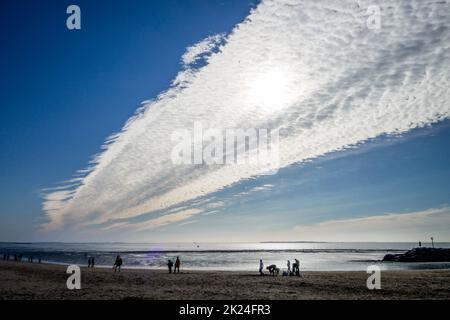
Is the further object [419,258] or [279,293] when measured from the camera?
[419,258]

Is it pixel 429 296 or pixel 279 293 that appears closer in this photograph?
pixel 429 296
